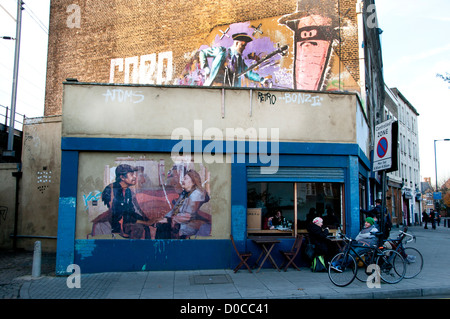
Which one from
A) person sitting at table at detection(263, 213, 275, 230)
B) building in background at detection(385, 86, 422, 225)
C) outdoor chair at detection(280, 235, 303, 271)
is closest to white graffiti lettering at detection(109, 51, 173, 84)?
person sitting at table at detection(263, 213, 275, 230)

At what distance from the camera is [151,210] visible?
8.94 m

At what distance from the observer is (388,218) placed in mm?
11234

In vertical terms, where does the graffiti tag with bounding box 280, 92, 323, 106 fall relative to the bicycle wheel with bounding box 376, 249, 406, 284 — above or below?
above

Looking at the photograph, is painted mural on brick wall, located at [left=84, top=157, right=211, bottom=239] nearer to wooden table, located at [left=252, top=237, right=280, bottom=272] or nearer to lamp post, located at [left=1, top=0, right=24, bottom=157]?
wooden table, located at [left=252, top=237, right=280, bottom=272]

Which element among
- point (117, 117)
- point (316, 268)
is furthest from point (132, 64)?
point (316, 268)

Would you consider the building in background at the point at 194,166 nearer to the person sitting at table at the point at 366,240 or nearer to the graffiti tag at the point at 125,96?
the graffiti tag at the point at 125,96

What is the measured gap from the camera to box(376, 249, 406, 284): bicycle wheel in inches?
304

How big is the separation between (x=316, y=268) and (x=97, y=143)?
19.9 ft

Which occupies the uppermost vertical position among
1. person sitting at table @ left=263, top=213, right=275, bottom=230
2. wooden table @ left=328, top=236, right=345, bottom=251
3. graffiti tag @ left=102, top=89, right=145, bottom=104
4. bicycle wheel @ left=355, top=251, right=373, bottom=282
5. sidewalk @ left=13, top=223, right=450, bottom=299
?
graffiti tag @ left=102, top=89, right=145, bottom=104

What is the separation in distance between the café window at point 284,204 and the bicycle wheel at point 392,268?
2.11 meters

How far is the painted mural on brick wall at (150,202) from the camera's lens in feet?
29.0

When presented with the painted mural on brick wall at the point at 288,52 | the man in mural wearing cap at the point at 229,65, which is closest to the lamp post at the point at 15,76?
the painted mural on brick wall at the point at 288,52

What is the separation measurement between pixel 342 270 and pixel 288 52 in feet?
39.1
